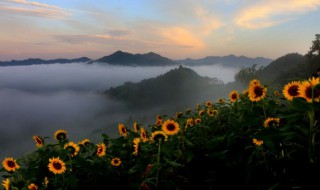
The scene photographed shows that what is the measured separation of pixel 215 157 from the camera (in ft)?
8.68

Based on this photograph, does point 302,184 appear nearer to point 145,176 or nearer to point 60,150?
point 145,176

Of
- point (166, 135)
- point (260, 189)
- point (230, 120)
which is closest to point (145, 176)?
point (166, 135)

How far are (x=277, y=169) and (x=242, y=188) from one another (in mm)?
337

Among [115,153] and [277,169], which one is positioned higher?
[277,169]

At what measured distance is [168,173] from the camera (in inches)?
108

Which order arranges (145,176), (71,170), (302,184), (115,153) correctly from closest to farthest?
1. (302,184)
2. (145,176)
3. (71,170)
4. (115,153)

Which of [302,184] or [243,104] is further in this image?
[243,104]

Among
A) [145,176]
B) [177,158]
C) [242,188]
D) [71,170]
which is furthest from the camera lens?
[71,170]

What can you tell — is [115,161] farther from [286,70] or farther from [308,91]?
[286,70]

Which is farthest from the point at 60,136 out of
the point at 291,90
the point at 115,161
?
the point at 291,90

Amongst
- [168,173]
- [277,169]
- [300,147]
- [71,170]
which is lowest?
[71,170]

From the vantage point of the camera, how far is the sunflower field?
2.04 m

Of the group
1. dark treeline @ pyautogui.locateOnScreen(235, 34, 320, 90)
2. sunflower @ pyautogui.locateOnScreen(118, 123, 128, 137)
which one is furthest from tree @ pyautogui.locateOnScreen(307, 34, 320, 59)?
sunflower @ pyautogui.locateOnScreen(118, 123, 128, 137)

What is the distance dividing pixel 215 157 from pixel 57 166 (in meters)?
1.73
